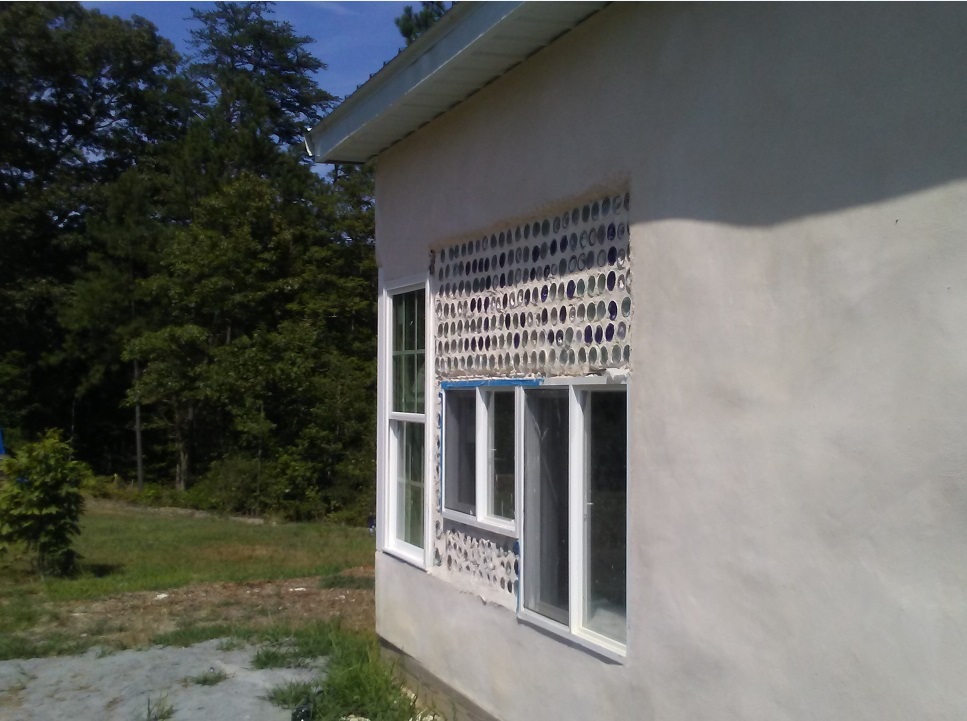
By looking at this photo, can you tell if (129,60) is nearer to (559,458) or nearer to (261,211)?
(261,211)

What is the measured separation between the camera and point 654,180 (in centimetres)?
417

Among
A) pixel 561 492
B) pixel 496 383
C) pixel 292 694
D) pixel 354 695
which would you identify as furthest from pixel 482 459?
pixel 292 694

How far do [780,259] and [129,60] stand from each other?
33.7 metres

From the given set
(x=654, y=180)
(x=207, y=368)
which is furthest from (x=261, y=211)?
(x=654, y=180)

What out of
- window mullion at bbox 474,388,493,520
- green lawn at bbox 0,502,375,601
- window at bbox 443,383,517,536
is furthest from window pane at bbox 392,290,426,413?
green lawn at bbox 0,502,375,601

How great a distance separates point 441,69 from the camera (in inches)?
215

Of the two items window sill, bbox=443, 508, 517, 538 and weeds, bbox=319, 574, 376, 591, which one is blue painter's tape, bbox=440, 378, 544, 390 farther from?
weeds, bbox=319, 574, 376, 591

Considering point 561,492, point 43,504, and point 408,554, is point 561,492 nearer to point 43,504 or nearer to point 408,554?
point 408,554

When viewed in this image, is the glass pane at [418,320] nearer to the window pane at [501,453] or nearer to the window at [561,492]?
the window at [561,492]

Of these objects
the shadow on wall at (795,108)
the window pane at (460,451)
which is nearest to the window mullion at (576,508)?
the shadow on wall at (795,108)

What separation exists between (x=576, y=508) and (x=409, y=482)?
270cm

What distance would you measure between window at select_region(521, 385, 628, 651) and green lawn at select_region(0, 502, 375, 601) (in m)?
7.44

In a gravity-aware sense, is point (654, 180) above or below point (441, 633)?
above

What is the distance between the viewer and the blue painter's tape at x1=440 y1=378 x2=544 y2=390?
525 centimetres
